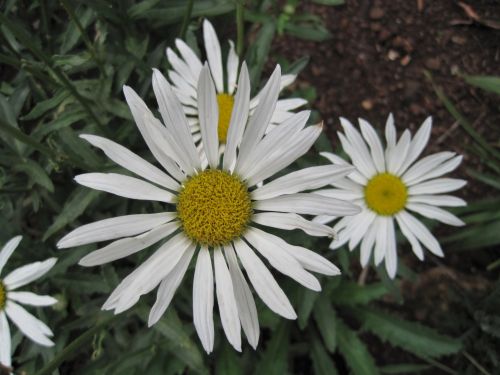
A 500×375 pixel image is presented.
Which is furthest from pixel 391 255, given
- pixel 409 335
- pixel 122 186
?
pixel 122 186

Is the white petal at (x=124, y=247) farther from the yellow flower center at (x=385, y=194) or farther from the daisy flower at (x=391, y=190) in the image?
the yellow flower center at (x=385, y=194)

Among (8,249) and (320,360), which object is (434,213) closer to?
(320,360)

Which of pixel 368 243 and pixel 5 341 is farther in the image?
pixel 368 243

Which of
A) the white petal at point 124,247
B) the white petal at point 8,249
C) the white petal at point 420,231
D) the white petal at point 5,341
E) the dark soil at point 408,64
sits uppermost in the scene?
the dark soil at point 408,64

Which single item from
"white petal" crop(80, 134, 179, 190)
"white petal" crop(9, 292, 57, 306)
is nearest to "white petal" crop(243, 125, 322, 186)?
"white petal" crop(80, 134, 179, 190)

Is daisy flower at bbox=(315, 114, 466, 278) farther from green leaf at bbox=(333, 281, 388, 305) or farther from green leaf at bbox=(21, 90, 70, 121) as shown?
green leaf at bbox=(21, 90, 70, 121)

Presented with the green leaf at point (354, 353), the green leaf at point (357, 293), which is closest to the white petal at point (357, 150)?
the green leaf at point (357, 293)
